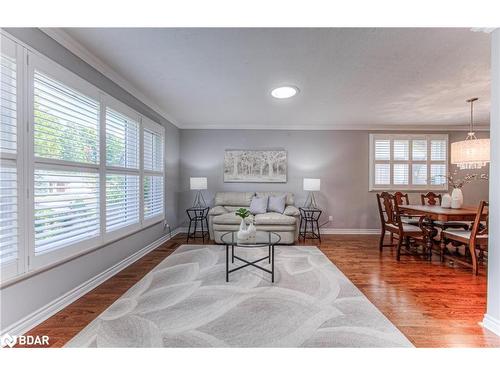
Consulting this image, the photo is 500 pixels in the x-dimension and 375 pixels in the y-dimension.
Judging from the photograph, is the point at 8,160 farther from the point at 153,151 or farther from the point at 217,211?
the point at 217,211

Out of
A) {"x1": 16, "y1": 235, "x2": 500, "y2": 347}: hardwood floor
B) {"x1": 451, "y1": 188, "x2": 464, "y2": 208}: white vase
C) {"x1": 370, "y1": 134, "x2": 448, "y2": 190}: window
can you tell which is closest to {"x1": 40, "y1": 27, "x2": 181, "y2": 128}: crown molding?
{"x1": 16, "y1": 235, "x2": 500, "y2": 347}: hardwood floor

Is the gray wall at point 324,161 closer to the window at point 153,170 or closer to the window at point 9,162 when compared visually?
the window at point 153,170

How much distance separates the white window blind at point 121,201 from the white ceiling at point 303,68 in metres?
1.39

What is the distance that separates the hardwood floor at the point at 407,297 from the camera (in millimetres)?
1714

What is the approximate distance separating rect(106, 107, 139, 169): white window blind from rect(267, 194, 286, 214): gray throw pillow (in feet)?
9.03

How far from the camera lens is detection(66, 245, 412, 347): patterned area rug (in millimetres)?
1630

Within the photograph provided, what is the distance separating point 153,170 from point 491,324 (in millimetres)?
4598

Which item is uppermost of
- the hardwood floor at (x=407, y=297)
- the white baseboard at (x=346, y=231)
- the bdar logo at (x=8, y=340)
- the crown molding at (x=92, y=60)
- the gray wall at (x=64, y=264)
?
the crown molding at (x=92, y=60)

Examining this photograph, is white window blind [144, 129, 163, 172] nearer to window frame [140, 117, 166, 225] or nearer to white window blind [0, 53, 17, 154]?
window frame [140, 117, 166, 225]

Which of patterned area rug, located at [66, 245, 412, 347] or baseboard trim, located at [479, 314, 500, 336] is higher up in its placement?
baseboard trim, located at [479, 314, 500, 336]

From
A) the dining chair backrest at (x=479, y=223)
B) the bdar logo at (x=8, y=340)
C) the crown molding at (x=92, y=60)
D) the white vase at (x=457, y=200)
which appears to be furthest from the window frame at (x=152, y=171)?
the white vase at (x=457, y=200)

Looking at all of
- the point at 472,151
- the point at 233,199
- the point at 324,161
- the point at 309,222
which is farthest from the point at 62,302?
the point at 472,151

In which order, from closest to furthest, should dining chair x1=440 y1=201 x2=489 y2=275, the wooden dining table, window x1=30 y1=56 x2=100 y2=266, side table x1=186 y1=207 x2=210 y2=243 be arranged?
1. window x1=30 y1=56 x2=100 y2=266
2. dining chair x1=440 y1=201 x2=489 y2=275
3. the wooden dining table
4. side table x1=186 y1=207 x2=210 y2=243

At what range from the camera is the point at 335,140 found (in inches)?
208
